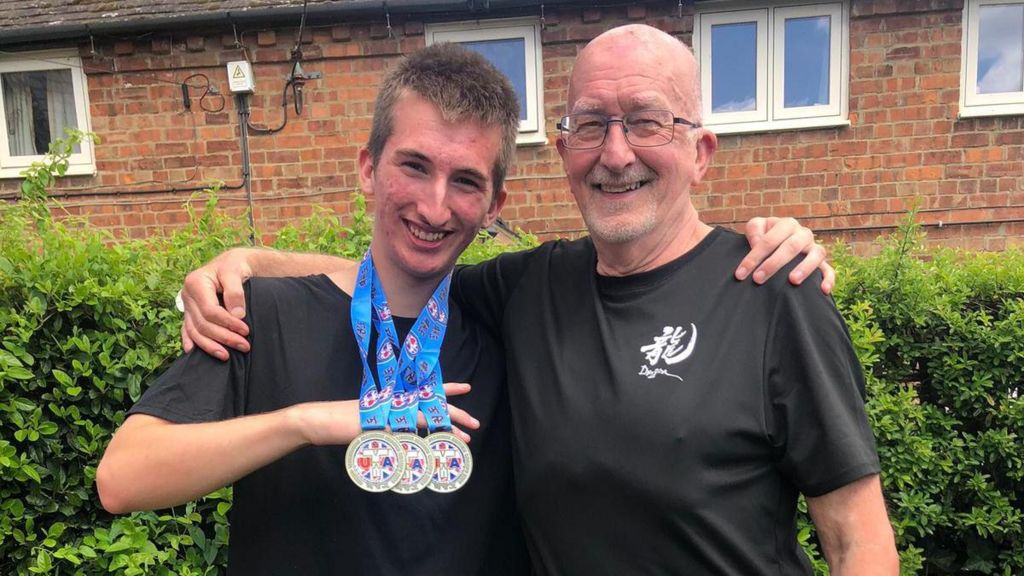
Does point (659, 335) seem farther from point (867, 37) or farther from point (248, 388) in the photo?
point (867, 37)

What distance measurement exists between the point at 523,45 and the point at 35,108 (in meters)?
6.01

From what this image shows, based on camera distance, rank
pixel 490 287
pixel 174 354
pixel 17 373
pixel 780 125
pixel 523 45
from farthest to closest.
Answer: pixel 523 45, pixel 780 125, pixel 174 354, pixel 17 373, pixel 490 287

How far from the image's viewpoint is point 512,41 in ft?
24.0

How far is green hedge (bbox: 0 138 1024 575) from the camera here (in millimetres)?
2363

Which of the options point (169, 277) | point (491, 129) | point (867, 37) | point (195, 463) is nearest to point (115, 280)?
point (169, 277)

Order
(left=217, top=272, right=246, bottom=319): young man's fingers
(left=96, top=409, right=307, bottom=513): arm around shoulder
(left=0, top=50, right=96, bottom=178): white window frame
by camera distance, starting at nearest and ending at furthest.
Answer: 1. (left=96, top=409, right=307, bottom=513): arm around shoulder
2. (left=217, top=272, right=246, bottom=319): young man's fingers
3. (left=0, top=50, right=96, bottom=178): white window frame

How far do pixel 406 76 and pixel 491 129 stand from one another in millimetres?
270

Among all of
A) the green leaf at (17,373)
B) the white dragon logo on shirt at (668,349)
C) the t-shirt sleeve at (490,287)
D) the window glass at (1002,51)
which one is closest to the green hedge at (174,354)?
the green leaf at (17,373)

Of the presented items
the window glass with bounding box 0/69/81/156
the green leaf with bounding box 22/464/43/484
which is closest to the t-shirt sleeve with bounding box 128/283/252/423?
the green leaf with bounding box 22/464/43/484

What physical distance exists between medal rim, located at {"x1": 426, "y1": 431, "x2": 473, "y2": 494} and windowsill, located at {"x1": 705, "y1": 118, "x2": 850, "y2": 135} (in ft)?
20.7

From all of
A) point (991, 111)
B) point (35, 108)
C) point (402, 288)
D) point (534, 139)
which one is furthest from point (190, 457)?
point (35, 108)

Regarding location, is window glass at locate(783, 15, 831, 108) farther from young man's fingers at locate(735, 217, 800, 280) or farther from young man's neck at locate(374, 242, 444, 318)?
young man's neck at locate(374, 242, 444, 318)

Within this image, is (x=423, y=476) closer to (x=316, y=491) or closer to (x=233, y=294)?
(x=316, y=491)

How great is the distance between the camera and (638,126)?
5.47 ft
